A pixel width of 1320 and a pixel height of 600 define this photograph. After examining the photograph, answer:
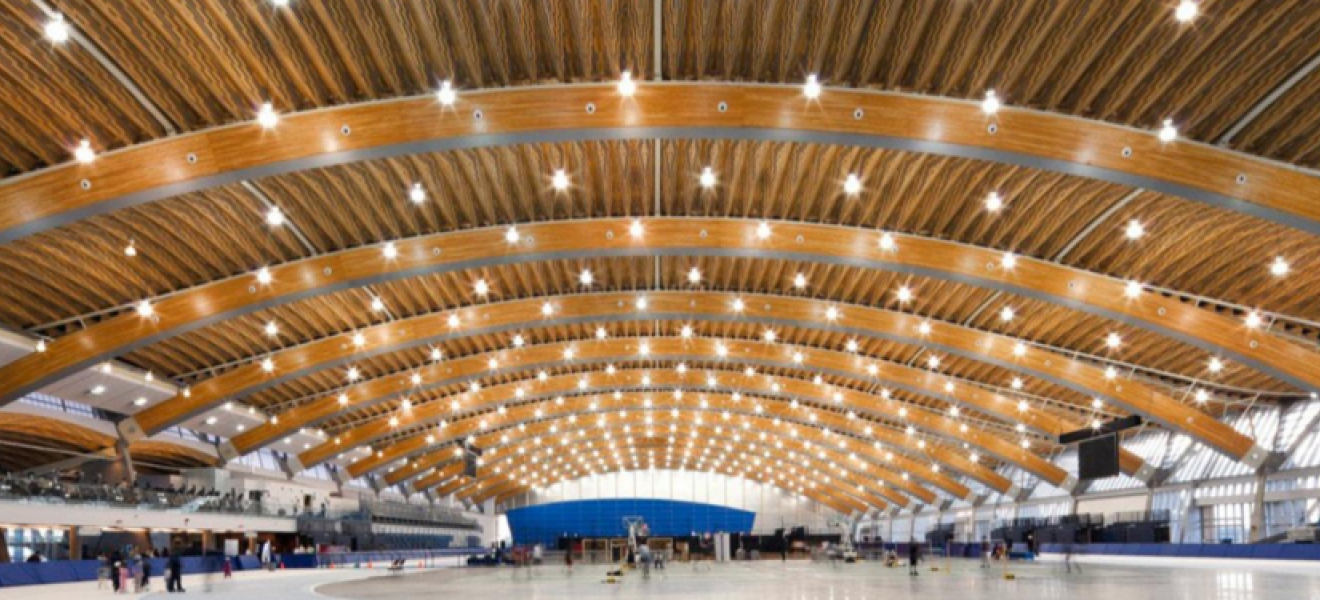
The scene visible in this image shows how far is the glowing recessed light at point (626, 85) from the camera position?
2302 centimetres

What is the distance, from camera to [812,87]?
22969 millimetres

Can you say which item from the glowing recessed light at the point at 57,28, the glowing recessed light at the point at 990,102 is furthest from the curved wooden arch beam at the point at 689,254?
the glowing recessed light at the point at 57,28

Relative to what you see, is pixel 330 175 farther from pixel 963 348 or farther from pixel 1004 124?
pixel 963 348

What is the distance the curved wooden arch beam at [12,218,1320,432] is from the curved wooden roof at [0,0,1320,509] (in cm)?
10

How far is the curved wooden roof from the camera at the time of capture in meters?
21.2

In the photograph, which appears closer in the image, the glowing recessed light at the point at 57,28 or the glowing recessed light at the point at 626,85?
the glowing recessed light at the point at 57,28

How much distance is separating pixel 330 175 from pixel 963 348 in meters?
27.6

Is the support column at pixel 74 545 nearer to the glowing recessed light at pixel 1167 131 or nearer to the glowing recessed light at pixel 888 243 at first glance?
the glowing recessed light at pixel 888 243

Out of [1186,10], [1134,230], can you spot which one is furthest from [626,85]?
[1134,230]

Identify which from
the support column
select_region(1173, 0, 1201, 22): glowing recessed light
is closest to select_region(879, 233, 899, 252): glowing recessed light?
select_region(1173, 0, 1201, 22): glowing recessed light

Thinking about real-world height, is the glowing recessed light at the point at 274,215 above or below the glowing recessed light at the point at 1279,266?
above

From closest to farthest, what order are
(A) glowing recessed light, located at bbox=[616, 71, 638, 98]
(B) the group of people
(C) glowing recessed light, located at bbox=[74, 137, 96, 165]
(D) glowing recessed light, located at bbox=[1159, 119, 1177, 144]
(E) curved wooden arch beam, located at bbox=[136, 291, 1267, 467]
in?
1. (A) glowing recessed light, located at bbox=[616, 71, 638, 98]
2. (D) glowing recessed light, located at bbox=[1159, 119, 1177, 144]
3. (C) glowing recessed light, located at bbox=[74, 137, 96, 165]
4. (B) the group of people
5. (E) curved wooden arch beam, located at bbox=[136, 291, 1267, 467]

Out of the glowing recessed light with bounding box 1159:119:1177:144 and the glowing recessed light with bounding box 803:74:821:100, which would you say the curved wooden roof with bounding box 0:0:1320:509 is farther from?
the glowing recessed light with bounding box 803:74:821:100

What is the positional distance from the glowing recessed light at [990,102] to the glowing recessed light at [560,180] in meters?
11.7
